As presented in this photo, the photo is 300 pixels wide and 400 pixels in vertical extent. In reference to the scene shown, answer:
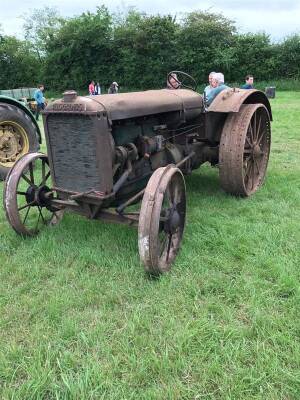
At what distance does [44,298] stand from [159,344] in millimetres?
973

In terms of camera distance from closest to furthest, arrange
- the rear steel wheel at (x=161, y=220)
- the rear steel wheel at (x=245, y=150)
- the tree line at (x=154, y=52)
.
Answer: the rear steel wheel at (x=161, y=220) < the rear steel wheel at (x=245, y=150) < the tree line at (x=154, y=52)

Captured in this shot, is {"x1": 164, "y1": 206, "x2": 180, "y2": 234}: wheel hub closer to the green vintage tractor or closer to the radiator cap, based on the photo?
the radiator cap

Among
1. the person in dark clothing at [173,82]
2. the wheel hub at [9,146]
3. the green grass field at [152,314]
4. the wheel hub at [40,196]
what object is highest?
the person in dark clothing at [173,82]

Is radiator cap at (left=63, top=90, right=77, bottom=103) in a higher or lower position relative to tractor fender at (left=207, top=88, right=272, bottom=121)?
higher

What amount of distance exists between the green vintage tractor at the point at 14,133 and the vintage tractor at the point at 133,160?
6.10 ft

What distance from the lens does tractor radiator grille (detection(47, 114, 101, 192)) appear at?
3.31 meters

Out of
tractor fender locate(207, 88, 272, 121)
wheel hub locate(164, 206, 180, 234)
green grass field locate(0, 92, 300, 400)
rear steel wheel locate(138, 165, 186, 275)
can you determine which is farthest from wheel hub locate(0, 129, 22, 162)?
wheel hub locate(164, 206, 180, 234)

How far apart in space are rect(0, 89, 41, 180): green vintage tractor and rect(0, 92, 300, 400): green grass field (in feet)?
7.99

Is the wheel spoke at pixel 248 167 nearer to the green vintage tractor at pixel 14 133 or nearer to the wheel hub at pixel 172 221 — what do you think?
the wheel hub at pixel 172 221

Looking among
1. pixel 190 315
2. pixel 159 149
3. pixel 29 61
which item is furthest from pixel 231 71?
pixel 190 315

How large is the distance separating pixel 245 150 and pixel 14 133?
352 cm

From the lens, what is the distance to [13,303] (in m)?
2.93

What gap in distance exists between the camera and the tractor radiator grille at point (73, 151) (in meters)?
3.31

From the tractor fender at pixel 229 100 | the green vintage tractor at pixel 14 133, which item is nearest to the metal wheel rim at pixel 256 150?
the tractor fender at pixel 229 100
